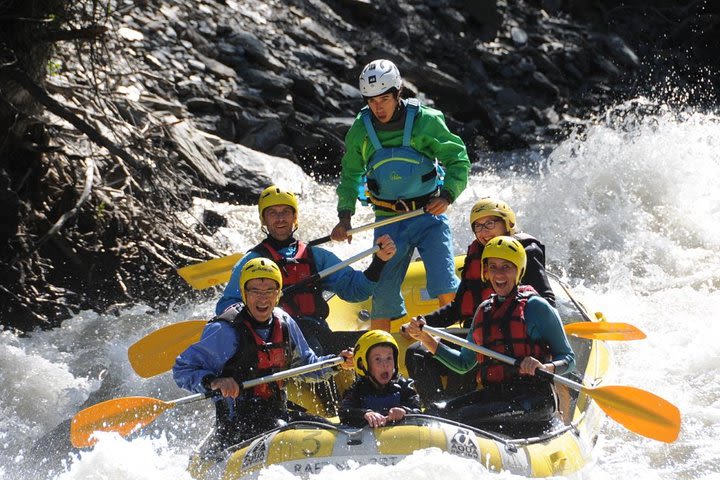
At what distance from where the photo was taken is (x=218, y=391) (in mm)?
5312

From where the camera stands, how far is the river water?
21.4ft

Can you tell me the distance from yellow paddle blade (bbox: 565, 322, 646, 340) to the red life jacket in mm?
606

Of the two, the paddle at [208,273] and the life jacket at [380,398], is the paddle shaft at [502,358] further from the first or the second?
the paddle at [208,273]

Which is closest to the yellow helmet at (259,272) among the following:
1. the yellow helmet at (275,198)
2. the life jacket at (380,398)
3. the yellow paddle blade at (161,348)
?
the life jacket at (380,398)

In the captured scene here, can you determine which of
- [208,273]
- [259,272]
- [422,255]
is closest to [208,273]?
[208,273]

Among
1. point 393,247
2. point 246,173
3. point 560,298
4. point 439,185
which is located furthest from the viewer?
point 246,173

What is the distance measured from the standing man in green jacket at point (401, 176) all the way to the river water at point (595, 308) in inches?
56.3

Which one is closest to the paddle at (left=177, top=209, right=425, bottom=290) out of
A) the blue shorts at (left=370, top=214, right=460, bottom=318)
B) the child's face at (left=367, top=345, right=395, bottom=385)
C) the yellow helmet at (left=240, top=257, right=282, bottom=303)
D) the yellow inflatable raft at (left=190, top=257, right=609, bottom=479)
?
the blue shorts at (left=370, top=214, right=460, bottom=318)

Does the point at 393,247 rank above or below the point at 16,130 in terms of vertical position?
below

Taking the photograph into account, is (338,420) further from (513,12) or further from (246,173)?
(513,12)

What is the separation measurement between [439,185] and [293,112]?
6795mm

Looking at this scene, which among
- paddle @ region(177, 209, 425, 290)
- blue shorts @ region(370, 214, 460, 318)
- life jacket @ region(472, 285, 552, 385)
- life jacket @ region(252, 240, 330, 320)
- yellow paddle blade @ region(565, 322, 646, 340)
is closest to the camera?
life jacket @ region(472, 285, 552, 385)

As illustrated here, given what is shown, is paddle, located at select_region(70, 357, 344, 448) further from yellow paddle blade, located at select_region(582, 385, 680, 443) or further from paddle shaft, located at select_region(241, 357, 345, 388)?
yellow paddle blade, located at select_region(582, 385, 680, 443)

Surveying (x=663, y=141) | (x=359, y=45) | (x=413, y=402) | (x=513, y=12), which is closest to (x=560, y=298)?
(x=413, y=402)
